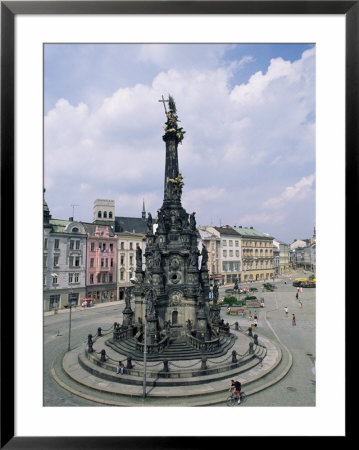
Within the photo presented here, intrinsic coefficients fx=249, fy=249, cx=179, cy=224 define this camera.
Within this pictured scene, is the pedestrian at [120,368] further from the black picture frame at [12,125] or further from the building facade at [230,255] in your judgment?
the building facade at [230,255]

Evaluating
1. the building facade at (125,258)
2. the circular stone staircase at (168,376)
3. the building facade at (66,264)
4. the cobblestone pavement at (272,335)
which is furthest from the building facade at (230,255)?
the circular stone staircase at (168,376)

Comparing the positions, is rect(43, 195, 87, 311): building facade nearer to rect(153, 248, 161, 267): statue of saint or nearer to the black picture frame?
rect(153, 248, 161, 267): statue of saint

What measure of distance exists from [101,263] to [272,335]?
20.0 meters

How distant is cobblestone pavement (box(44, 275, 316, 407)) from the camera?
7.57m

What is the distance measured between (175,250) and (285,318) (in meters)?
13.4

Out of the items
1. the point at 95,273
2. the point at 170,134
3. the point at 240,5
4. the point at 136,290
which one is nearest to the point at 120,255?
the point at 95,273

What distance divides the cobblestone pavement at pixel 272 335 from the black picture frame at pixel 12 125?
100 centimetres

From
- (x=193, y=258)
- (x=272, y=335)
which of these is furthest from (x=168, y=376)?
(x=272, y=335)

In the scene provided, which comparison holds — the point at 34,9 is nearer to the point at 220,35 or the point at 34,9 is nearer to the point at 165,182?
the point at 220,35

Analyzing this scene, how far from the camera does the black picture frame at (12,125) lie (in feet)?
16.2

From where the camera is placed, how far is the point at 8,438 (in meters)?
5.04

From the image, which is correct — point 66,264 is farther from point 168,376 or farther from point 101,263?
point 168,376

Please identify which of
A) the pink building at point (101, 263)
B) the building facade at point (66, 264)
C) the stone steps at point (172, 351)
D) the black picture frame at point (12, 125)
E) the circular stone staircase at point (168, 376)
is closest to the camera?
the black picture frame at point (12, 125)

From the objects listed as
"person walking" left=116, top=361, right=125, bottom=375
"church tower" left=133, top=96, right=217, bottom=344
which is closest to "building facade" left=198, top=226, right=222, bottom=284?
"church tower" left=133, top=96, right=217, bottom=344
